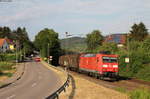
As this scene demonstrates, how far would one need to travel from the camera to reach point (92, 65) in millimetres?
39906

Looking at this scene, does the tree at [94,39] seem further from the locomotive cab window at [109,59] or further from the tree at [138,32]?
the locomotive cab window at [109,59]

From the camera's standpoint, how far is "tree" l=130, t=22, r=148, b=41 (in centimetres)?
9500

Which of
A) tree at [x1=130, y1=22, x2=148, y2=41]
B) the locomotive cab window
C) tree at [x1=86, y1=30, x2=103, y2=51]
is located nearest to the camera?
the locomotive cab window

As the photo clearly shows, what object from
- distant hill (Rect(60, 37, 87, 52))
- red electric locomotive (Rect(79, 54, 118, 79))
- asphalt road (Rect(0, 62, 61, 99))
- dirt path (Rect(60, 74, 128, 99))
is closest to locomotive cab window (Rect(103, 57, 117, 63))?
red electric locomotive (Rect(79, 54, 118, 79))

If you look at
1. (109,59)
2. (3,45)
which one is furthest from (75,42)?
(109,59)

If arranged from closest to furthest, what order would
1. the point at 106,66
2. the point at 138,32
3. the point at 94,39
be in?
1. the point at 106,66
2. the point at 138,32
3. the point at 94,39

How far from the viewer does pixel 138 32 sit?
94.6 metres

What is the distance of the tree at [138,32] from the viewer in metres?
95.0

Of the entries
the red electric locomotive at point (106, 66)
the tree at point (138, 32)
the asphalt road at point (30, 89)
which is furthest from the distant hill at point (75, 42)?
the asphalt road at point (30, 89)

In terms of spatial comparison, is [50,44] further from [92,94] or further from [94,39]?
[92,94]

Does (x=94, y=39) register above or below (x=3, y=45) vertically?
below

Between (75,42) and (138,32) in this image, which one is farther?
(75,42)

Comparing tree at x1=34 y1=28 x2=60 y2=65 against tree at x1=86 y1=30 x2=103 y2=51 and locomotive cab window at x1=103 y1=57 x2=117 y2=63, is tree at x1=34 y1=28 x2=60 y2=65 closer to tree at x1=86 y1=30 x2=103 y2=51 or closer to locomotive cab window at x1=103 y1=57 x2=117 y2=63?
tree at x1=86 y1=30 x2=103 y2=51

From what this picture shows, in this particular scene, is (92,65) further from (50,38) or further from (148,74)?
(50,38)
